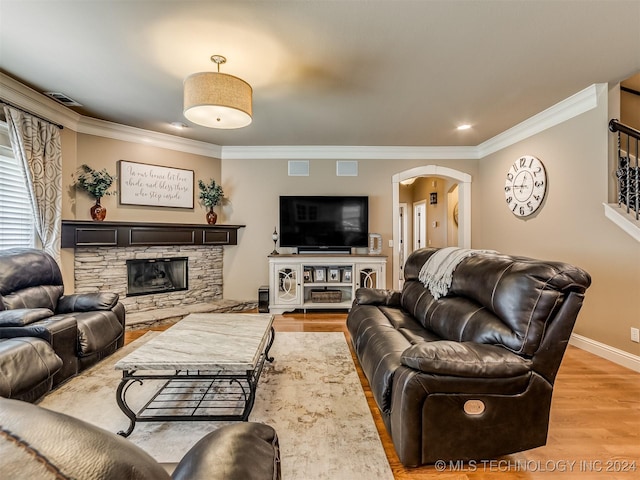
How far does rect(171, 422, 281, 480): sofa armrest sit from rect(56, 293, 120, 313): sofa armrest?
2805 mm

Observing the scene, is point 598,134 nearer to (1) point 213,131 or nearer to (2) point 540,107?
(2) point 540,107

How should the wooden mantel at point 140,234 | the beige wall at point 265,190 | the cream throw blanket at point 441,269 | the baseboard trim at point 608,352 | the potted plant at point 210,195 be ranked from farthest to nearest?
the beige wall at point 265,190, the potted plant at point 210,195, the wooden mantel at point 140,234, the baseboard trim at point 608,352, the cream throw blanket at point 441,269

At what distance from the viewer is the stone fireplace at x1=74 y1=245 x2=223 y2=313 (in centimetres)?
394

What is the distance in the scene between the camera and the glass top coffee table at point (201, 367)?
1.79 metres

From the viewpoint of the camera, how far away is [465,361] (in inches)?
59.3

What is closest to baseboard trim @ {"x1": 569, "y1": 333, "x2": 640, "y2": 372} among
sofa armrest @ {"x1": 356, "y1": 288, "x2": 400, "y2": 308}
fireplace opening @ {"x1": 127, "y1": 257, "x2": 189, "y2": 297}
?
sofa armrest @ {"x1": 356, "y1": 288, "x2": 400, "y2": 308}

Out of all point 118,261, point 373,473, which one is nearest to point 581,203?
point 373,473

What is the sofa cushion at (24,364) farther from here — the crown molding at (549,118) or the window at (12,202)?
the crown molding at (549,118)

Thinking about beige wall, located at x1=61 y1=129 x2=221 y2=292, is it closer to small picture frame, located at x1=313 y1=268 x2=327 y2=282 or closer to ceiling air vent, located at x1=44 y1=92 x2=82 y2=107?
ceiling air vent, located at x1=44 y1=92 x2=82 y2=107

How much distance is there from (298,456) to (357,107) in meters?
3.32

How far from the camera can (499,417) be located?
1.55m

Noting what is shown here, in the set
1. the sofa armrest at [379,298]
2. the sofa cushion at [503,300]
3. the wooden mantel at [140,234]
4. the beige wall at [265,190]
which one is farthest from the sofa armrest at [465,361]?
the wooden mantel at [140,234]

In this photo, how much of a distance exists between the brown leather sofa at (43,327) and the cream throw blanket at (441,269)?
9.38ft

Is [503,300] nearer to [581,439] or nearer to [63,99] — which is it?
[581,439]
